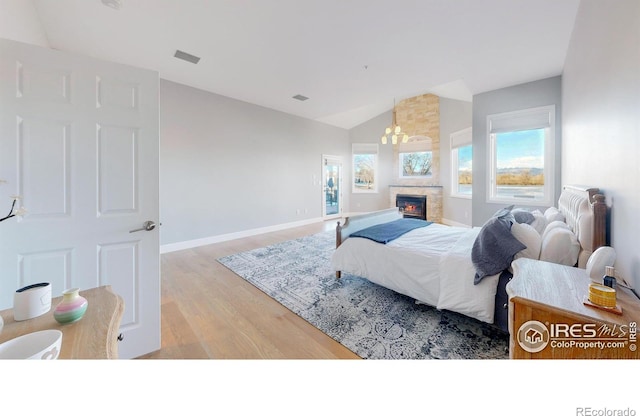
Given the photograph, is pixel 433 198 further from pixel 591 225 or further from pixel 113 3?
pixel 113 3

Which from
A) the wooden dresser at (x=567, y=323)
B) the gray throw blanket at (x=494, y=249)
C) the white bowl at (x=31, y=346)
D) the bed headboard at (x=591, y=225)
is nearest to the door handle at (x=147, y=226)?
the white bowl at (x=31, y=346)

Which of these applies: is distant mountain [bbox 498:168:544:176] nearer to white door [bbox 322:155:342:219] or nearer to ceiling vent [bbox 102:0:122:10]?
white door [bbox 322:155:342:219]

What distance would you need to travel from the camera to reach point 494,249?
1710mm

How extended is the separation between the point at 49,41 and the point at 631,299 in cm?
549

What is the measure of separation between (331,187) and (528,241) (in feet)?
19.4

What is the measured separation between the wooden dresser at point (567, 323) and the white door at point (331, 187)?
615cm

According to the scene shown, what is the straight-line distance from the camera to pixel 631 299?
0.93 metres

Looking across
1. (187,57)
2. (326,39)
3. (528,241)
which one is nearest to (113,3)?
(187,57)

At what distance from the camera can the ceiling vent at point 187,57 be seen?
3.16 meters

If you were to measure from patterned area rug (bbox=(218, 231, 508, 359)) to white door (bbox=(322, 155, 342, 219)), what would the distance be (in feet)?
13.1

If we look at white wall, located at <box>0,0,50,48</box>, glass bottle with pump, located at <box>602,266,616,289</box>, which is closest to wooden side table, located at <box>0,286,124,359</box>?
glass bottle with pump, located at <box>602,266,616,289</box>

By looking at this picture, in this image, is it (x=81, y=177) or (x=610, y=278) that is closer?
→ (x=610, y=278)

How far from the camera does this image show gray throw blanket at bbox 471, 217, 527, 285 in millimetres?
1664
